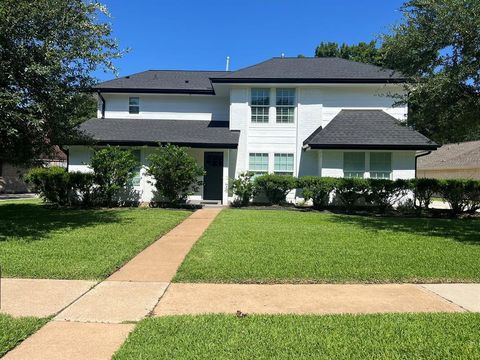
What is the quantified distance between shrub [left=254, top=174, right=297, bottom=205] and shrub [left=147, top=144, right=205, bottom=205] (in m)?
2.68

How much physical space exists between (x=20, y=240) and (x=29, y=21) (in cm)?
525


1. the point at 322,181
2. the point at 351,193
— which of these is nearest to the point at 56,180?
the point at 322,181

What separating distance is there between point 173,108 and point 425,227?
14.0m

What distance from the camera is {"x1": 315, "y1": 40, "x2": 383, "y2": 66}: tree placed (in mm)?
45656

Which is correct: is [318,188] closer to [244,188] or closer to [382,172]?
[244,188]

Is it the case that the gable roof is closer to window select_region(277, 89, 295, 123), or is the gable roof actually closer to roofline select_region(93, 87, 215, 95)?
window select_region(277, 89, 295, 123)

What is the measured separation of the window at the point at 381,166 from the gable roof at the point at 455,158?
68.7 feet

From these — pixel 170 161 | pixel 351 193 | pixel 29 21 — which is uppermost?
pixel 29 21

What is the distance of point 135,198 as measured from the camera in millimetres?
19297

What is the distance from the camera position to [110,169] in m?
17.3

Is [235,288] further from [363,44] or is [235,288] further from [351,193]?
[363,44]

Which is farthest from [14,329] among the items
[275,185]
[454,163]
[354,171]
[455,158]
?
[455,158]

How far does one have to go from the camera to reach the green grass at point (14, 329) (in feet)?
13.2

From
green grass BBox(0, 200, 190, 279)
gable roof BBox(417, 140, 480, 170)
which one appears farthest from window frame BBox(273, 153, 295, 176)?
gable roof BBox(417, 140, 480, 170)
